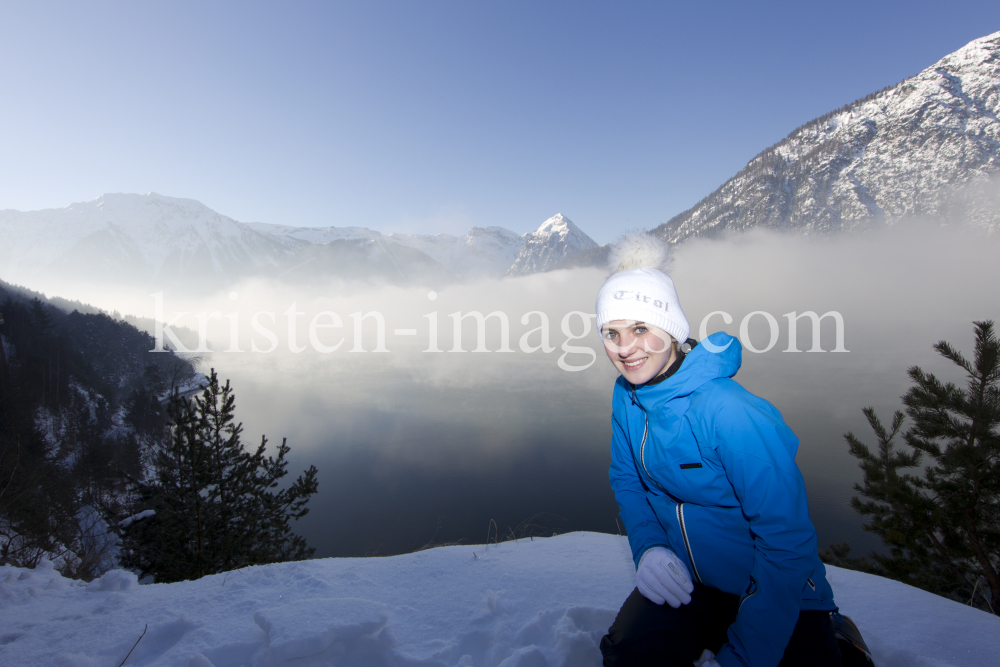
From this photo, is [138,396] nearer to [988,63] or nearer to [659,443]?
[659,443]

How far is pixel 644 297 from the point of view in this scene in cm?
200

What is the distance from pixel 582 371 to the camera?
5335 inches

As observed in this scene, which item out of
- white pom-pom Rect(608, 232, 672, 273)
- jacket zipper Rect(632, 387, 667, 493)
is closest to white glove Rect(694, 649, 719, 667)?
jacket zipper Rect(632, 387, 667, 493)

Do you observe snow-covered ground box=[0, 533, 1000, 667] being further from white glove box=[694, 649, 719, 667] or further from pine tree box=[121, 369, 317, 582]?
pine tree box=[121, 369, 317, 582]

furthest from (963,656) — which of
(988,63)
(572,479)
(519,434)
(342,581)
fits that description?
(988,63)

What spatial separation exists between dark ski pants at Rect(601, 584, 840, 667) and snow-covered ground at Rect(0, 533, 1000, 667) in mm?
295

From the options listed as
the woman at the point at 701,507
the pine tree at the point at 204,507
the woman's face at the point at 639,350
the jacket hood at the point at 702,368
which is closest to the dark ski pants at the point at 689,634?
the woman at the point at 701,507

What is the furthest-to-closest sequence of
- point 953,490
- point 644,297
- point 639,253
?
point 953,490
point 639,253
point 644,297

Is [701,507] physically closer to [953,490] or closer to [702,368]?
[702,368]

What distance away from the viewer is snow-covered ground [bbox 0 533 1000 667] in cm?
182

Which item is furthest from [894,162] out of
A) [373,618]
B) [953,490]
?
[373,618]

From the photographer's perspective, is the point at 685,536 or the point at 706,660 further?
the point at 685,536

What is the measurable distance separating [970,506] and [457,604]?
8220mm

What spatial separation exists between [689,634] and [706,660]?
134 millimetres
